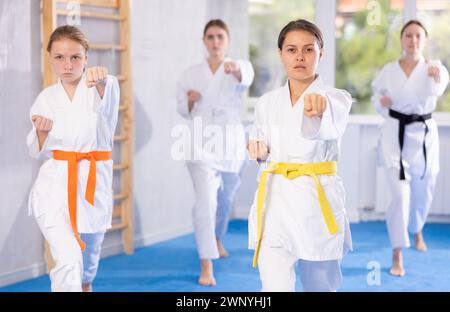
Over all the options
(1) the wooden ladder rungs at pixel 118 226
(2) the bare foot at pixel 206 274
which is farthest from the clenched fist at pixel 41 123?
(1) the wooden ladder rungs at pixel 118 226

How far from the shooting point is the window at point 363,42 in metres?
6.29

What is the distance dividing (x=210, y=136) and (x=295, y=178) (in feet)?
5.71

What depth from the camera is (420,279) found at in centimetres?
434

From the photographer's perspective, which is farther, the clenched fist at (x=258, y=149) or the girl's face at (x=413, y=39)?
the girl's face at (x=413, y=39)

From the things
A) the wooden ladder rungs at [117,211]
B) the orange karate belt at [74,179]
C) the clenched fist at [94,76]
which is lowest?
the wooden ladder rungs at [117,211]

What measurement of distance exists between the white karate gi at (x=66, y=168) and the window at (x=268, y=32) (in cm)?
322

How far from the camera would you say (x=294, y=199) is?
9.02 feet

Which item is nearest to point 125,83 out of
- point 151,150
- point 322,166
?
point 151,150

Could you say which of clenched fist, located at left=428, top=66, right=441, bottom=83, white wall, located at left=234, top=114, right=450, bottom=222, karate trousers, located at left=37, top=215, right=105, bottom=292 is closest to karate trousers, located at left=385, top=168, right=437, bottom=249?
clenched fist, located at left=428, top=66, right=441, bottom=83

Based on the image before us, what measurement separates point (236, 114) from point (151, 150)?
99cm

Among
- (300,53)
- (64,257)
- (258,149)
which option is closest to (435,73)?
(300,53)

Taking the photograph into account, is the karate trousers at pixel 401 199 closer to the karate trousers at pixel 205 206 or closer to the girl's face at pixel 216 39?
the karate trousers at pixel 205 206

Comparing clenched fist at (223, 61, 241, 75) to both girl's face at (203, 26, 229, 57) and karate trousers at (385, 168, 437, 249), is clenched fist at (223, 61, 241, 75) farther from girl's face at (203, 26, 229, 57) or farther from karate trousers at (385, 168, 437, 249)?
karate trousers at (385, 168, 437, 249)

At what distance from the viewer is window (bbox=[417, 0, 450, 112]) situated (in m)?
6.28
